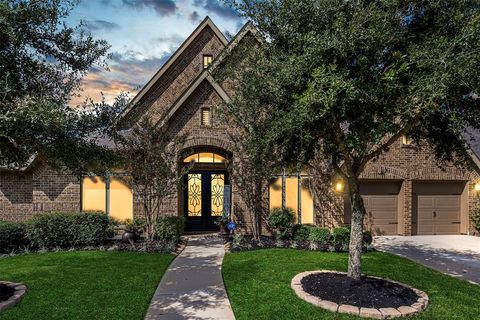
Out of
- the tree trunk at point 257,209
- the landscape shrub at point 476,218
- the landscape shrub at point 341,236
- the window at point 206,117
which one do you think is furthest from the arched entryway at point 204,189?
the landscape shrub at point 476,218

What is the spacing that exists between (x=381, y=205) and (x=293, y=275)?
9.40 m

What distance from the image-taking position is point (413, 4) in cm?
591

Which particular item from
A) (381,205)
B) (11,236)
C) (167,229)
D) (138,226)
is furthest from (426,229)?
(11,236)

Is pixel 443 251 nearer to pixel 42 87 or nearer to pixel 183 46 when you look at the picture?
pixel 42 87

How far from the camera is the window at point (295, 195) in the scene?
14914 mm

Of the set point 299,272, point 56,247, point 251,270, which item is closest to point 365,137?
point 299,272

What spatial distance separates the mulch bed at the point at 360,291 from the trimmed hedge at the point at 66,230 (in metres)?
7.68

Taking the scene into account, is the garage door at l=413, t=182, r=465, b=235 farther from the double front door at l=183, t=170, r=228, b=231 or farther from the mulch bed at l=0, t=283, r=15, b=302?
the mulch bed at l=0, t=283, r=15, b=302

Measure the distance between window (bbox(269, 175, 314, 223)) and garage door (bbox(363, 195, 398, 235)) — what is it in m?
2.80

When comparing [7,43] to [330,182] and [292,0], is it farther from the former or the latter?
[330,182]

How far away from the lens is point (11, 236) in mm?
11484

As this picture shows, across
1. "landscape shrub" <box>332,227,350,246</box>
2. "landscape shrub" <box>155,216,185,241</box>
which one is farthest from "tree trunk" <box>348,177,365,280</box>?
"landscape shrub" <box>155,216,185,241</box>

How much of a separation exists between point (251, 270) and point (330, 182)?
280 inches

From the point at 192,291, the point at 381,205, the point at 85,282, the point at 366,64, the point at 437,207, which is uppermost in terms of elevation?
the point at 366,64
